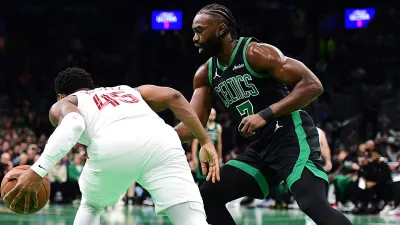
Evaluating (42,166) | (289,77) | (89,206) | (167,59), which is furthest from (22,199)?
(167,59)

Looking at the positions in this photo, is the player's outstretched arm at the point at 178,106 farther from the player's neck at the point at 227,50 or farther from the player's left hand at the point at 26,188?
the player's left hand at the point at 26,188

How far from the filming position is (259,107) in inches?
208

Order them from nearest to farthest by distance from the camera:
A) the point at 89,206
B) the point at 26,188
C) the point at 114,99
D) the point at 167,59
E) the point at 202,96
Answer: the point at 26,188 → the point at 114,99 → the point at 89,206 → the point at 202,96 → the point at 167,59

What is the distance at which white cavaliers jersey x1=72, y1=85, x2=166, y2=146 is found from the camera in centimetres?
445

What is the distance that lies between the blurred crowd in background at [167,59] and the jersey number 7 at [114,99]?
11.1 meters

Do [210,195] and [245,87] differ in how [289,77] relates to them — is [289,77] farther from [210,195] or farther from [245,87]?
[210,195]

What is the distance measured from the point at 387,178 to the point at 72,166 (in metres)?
6.74

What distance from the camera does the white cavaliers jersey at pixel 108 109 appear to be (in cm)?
445

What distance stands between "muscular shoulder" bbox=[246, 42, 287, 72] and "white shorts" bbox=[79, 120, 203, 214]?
0.97 m

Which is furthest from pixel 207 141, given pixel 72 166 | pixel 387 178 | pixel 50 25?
pixel 50 25

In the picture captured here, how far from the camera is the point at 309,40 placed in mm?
22797

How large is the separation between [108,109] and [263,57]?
4.09 feet

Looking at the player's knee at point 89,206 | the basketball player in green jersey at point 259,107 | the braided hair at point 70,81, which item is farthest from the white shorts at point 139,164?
the basketball player in green jersey at point 259,107

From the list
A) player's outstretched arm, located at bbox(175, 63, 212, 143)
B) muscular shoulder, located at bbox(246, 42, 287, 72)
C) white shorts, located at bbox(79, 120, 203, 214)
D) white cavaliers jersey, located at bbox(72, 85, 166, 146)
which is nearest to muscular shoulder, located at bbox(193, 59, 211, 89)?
player's outstretched arm, located at bbox(175, 63, 212, 143)
